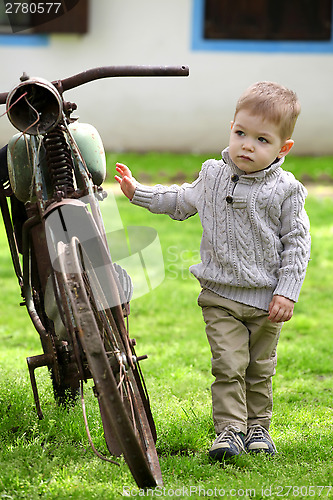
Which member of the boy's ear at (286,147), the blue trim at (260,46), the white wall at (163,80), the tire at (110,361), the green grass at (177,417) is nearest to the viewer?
the tire at (110,361)

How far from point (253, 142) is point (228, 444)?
1157 millimetres

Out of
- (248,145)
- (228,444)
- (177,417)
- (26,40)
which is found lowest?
(177,417)

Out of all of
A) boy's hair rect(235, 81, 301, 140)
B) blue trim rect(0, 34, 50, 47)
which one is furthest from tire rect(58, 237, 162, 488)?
blue trim rect(0, 34, 50, 47)

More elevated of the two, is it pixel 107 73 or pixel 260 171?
pixel 107 73

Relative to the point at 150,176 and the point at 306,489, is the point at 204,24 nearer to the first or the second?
the point at 150,176

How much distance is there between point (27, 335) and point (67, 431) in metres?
1.69

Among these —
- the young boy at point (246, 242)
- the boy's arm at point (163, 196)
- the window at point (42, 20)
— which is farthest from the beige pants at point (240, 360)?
the window at point (42, 20)

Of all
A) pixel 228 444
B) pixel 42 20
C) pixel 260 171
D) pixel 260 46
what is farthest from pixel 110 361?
pixel 260 46

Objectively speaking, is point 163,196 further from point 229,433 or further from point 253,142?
point 229,433

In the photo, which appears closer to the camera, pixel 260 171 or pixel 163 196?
pixel 260 171

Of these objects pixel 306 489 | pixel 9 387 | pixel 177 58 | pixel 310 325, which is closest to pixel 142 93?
pixel 177 58

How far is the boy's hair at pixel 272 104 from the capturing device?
2.82 m

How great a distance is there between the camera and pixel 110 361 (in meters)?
2.50

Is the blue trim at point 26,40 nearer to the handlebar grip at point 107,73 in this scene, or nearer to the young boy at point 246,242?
the young boy at point 246,242
